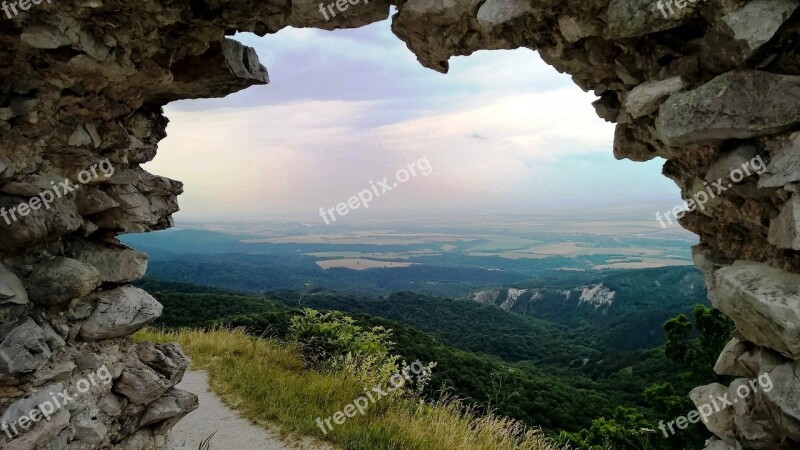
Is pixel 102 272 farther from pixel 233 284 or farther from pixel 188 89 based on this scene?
pixel 233 284

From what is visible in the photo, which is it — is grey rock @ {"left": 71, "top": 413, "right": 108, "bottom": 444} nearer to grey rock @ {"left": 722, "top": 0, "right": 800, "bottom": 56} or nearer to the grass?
the grass

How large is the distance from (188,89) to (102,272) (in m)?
1.89

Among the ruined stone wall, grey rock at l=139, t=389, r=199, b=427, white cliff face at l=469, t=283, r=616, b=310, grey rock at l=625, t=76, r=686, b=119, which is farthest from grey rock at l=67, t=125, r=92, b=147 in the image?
white cliff face at l=469, t=283, r=616, b=310

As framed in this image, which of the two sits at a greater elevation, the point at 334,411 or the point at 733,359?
the point at 733,359

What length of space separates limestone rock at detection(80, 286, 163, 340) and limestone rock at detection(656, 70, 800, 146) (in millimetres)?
4408

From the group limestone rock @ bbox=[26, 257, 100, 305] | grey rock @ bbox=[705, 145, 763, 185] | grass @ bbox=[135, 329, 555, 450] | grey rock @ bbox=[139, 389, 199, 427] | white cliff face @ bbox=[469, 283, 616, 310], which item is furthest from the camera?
white cliff face @ bbox=[469, 283, 616, 310]

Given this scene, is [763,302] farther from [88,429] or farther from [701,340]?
[701,340]

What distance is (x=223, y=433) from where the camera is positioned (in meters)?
6.01

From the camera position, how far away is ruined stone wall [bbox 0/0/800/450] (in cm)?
287

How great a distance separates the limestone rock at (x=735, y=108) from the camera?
110 inches

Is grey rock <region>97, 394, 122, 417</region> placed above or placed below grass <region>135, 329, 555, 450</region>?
above

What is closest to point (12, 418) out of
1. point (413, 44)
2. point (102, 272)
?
point (102, 272)

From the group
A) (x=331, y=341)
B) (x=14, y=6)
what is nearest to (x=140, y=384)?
(x=14, y=6)

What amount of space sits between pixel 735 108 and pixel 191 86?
14.7 ft
